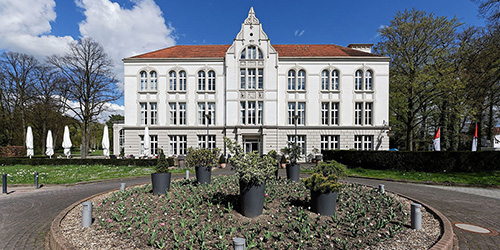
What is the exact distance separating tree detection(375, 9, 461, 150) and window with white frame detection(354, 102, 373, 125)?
10.2 ft

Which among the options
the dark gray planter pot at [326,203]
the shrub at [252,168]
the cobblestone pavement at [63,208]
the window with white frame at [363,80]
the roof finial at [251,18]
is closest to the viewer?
the cobblestone pavement at [63,208]

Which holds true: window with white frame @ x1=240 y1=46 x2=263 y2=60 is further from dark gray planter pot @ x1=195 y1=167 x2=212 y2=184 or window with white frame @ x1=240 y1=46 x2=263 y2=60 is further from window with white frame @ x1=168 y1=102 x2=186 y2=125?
Answer: dark gray planter pot @ x1=195 y1=167 x2=212 y2=184

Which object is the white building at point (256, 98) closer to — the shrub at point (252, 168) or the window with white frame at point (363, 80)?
the window with white frame at point (363, 80)

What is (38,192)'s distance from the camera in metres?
10.9

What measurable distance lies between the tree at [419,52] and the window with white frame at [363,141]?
355 cm

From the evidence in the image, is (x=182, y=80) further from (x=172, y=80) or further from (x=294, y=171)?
(x=294, y=171)

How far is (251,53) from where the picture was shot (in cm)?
2595

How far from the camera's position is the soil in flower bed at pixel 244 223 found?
14.9 feet

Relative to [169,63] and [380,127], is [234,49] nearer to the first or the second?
[169,63]

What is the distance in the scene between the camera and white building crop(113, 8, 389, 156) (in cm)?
2567

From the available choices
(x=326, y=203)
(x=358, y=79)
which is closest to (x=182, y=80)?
(x=358, y=79)

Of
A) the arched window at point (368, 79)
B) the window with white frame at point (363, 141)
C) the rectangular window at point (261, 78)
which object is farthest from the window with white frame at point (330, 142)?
the rectangular window at point (261, 78)

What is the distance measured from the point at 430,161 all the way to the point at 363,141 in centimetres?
1012

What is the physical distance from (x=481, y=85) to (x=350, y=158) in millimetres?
10111
